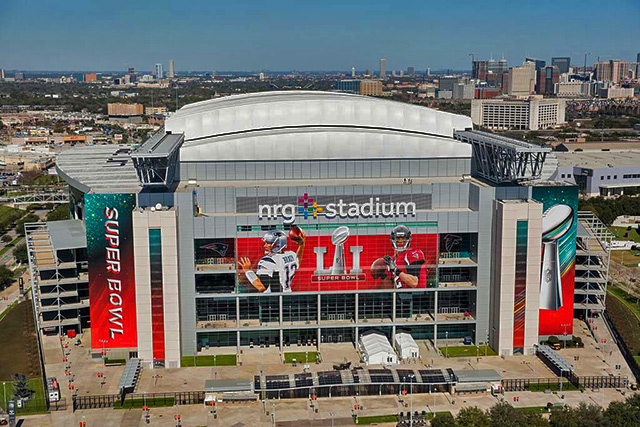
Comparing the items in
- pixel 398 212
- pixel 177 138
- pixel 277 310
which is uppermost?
pixel 177 138

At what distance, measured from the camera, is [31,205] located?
170 meters

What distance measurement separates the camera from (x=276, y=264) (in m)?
79.4

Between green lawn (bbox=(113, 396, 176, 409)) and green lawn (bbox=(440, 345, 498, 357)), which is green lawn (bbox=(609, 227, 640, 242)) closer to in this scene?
green lawn (bbox=(440, 345, 498, 357))

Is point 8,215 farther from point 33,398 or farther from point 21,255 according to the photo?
point 33,398

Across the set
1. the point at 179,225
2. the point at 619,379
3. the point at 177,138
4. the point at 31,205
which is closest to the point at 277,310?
the point at 179,225

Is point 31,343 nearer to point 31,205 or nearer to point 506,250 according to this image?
point 506,250

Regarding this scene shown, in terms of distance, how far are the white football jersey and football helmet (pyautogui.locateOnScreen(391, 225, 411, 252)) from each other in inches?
418

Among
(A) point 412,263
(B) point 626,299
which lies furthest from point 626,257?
(A) point 412,263

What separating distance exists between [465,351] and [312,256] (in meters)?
19.5

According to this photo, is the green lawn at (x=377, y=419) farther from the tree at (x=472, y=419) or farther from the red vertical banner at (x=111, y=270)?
the red vertical banner at (x=111, y=270)

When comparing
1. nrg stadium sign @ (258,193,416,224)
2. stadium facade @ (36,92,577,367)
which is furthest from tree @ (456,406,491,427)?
nrg stadium sign @ (258,193,416,224)

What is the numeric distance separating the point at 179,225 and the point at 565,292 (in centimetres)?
4280

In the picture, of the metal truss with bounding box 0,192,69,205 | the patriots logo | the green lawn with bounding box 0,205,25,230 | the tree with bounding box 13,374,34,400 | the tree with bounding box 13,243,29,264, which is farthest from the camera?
the metal truss with bounding box 0,192,69,205

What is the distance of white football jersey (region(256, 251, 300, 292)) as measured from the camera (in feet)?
260
